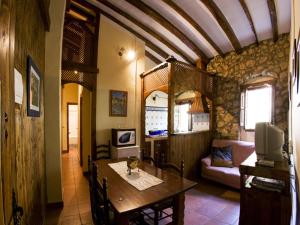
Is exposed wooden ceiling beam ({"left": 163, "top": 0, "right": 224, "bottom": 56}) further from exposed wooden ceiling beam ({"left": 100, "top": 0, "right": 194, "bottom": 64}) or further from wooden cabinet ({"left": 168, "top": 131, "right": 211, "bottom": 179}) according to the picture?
wooden cabinet ({"left": 168, "top": 131, "right": 211, "bottom": 179})

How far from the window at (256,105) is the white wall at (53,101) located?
3958 mm

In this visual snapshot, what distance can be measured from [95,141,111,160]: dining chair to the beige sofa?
7.37ft

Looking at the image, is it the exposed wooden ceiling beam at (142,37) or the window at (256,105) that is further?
the exposed wooden ceiling beam at (142,37)

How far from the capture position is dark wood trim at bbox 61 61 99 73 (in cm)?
357

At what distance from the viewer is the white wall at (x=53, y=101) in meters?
2.62

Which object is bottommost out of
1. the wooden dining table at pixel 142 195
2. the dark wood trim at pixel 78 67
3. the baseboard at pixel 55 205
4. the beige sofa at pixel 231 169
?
the baseboard at pixel 55 205

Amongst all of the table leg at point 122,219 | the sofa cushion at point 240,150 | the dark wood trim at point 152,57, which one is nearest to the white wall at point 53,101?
the table leg at point 122,219

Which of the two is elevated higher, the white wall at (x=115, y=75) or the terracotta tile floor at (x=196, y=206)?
the white wall at (x=115, y=75)

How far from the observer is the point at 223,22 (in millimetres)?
3170

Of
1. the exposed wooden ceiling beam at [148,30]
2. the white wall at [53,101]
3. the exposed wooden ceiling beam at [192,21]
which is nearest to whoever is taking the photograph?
the white wall at [53,101]

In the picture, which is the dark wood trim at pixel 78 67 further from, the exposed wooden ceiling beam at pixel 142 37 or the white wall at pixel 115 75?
the exposed wooden ceiling beam at pixel 142 37

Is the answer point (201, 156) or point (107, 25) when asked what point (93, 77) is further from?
point (201, 156)

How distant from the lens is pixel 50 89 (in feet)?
8.69

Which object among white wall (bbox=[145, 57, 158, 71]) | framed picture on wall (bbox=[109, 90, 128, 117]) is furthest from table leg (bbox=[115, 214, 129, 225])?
white wall (bbox=[145, 57, 158, 71])
